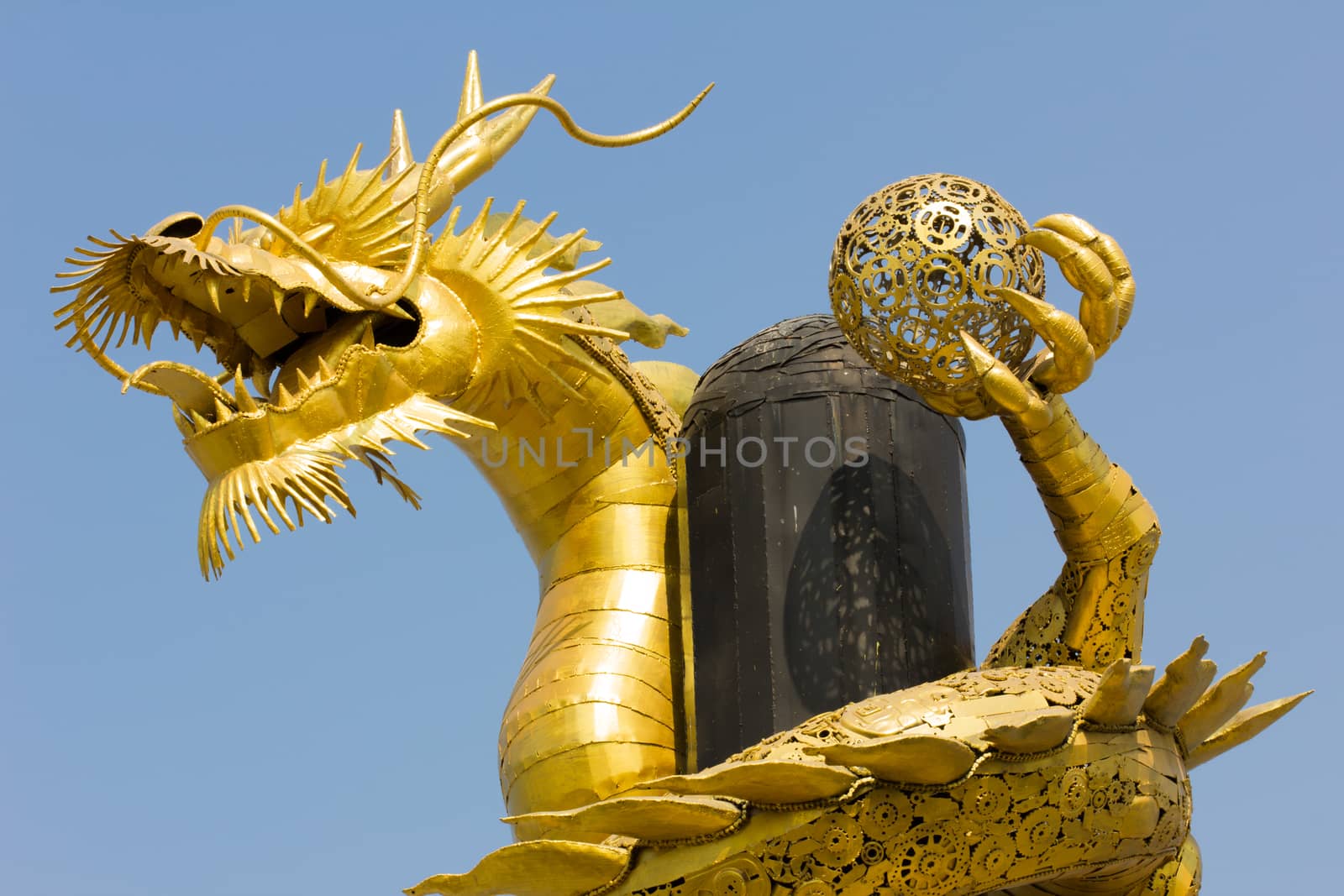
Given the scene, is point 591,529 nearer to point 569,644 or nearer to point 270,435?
point 569,644

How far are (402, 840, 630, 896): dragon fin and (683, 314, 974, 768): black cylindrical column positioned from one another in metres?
1.02

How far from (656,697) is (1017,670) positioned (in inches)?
58.8

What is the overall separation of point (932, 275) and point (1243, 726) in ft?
6.22

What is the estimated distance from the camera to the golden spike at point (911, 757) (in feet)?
23.8

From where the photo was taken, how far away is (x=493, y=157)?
9469 millimetres

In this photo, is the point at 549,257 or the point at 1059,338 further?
the point at 549,257

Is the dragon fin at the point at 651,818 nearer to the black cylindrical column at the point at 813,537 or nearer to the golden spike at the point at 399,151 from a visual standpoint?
the black cylindrical column at the point at 813,537

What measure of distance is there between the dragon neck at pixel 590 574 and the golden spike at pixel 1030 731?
163cm

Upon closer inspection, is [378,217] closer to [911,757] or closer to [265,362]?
[265,362]

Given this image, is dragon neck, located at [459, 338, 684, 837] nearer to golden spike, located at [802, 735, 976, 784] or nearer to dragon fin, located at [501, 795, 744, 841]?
dragon fin, located at [501, 795, 744, 841]

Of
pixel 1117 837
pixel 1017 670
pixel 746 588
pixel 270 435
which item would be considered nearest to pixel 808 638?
pixel 746 588

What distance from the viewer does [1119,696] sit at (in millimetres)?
7484

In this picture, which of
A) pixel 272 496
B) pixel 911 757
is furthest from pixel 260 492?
pixel 911 757

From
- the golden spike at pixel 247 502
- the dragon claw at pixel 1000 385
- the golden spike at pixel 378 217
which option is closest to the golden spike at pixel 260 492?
the golden spike at pixel 247 502
